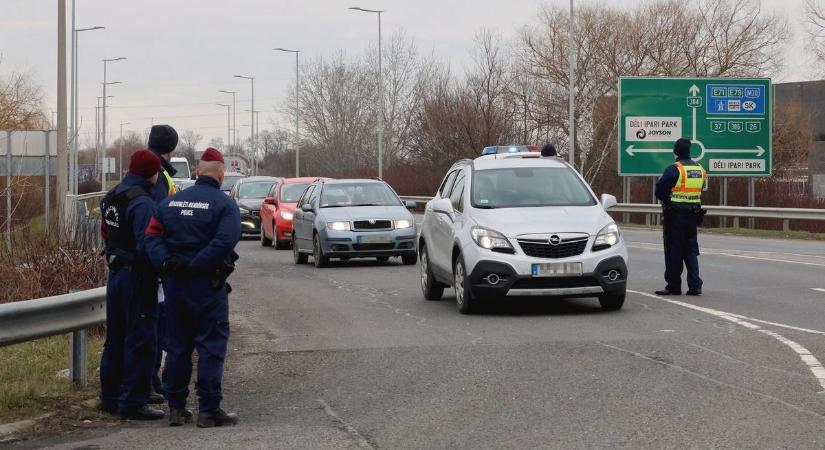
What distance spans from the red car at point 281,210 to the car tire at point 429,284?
1214 centimetres

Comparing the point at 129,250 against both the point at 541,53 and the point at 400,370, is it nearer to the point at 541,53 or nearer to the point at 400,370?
the point at 400,370

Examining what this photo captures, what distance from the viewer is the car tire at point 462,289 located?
529 inches

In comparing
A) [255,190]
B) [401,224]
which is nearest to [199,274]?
[401,224]

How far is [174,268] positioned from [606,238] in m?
6.75

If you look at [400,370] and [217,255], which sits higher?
[217,255]

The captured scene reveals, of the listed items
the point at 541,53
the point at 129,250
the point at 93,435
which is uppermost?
the point at 541,53

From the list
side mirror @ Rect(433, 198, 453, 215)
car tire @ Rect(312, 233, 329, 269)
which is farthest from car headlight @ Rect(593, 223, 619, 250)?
car tire @ Rect(312, 233, 329, 269)

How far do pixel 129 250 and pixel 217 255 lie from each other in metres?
0.91

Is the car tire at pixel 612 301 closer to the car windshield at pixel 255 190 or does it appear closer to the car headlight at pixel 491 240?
the car headlight at pixel 491 240

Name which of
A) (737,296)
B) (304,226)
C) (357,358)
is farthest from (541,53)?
(357,358)

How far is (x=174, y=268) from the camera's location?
24.6ft

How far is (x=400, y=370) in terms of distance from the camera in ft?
31.7

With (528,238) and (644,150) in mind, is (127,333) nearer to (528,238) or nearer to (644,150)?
(528,238)

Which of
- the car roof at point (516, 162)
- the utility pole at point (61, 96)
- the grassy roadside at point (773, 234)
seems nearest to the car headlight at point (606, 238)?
the car roof at point (516, 162)
